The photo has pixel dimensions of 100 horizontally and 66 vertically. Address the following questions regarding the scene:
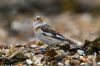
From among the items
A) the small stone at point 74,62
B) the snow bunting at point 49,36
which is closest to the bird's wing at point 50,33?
the snow bunting at point 49,36

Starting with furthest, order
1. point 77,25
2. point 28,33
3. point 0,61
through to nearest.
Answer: point 77,25 < point 28,33 < point 0,61

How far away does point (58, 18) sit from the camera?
26.1 metres

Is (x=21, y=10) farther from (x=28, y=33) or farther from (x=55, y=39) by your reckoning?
(x=55, y=39)

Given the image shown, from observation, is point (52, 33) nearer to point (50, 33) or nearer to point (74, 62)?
point (50, 33)

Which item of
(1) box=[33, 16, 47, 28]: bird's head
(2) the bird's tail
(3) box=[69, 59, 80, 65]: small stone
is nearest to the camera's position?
(3) box=[69, 59, 80, 65]: small stone

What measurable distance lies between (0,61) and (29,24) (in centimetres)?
1323

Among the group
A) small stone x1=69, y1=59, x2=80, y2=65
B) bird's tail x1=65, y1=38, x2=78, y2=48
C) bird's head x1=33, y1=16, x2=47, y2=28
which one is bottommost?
small stone x1=69, y1=59, x2=80, y2=65

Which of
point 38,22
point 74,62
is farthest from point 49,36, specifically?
point 74,62

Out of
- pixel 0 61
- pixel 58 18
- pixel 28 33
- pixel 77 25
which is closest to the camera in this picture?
pixel 0 61

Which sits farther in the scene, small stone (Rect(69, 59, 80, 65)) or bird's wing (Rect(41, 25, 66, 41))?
bird's wing (Rect(41, 25, 66, 41))

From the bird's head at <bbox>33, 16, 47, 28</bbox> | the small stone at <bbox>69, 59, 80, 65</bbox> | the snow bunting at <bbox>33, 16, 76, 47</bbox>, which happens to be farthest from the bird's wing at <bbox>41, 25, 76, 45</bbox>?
the small stone at <bbox>69, 59, 80, 65</bbox>

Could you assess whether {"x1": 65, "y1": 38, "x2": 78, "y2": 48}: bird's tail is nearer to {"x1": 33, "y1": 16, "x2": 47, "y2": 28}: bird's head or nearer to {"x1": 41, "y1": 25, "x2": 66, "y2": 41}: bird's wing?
{"x1": 41, "y1": 25, "x2": 66, "y2": 41}: bird's wing

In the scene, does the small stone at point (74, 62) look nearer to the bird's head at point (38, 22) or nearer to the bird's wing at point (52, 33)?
the bird's wing at point (52, 33)

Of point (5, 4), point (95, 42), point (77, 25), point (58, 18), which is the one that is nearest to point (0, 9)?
point (5, 4)
